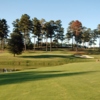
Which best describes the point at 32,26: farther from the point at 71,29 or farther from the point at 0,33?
the point at 71,29

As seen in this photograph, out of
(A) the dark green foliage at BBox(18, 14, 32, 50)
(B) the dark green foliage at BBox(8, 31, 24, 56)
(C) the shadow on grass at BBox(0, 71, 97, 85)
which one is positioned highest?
(A) the dark green foliage at BBox(18, 14, 32, 50)

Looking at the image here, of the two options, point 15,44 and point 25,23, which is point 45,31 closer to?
point 25,23

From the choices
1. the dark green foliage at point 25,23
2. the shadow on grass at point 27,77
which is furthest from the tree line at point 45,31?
the shadow on grass at point 27,77

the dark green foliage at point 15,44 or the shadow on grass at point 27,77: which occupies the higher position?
the dark green foliage at point 15,44

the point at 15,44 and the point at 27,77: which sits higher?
the point at 15,44

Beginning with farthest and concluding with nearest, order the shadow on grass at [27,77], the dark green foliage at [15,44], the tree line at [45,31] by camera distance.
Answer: the tree line at [45,31] → the dark green foliage at [15,44] → the shadow on grass at [27,77]

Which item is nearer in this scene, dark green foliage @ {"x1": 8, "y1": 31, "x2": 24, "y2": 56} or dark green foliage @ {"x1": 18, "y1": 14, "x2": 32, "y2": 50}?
dark green foliage @ {"x1": 8, "y1": 31, "x2": 24, "y2": 56}

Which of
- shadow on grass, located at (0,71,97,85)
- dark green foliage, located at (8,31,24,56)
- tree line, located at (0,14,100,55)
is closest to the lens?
shadow on grass, located at (0,71,97,85)

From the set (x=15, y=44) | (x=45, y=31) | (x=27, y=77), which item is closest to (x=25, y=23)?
(x=45, y=31)

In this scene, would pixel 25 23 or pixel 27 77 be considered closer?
pixel 27 77

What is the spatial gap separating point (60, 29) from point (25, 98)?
113 m

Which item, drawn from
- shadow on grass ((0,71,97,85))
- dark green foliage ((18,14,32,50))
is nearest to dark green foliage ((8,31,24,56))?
dark green foliage ((18,14,32,50))

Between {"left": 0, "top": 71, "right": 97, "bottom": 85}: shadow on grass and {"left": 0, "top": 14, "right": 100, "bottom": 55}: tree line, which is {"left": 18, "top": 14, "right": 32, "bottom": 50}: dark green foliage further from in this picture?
{"left": 0, "top": 71, "right": 97, "bottom": 85}: shadow on grass

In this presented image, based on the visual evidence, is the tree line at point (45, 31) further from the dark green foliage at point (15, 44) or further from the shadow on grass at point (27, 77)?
the shadow on grass at point (27, 77)
